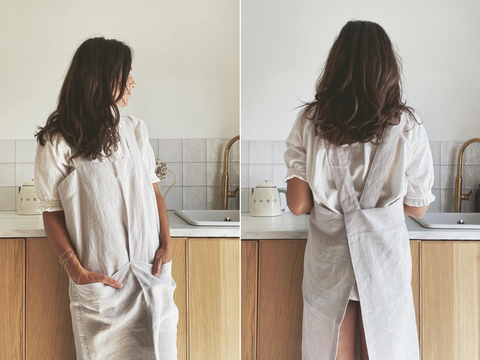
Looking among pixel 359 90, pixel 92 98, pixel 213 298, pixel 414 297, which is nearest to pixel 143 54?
pixel 92 98

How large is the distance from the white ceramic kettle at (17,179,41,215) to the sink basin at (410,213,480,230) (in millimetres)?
915

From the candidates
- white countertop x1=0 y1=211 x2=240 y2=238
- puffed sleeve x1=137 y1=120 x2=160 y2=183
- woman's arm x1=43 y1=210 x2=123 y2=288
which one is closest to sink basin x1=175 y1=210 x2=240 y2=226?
white countertop x1=0 y1=211 x2=240 y2=238

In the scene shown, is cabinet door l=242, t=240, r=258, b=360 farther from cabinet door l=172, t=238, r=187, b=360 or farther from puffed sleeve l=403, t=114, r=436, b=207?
puffed sleeve l=403, t=114, r=436, b=207

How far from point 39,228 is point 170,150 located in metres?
0.37

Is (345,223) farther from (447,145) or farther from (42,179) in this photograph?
(42,179)

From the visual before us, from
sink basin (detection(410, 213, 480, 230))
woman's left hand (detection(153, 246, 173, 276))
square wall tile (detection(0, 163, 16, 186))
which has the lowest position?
woman's left hand (detection(153, 246, 173, 276))

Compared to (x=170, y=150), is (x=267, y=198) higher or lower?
lower

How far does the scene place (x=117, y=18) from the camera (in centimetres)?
87

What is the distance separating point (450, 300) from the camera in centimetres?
87

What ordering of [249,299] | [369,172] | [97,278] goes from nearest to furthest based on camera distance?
[369,172]
[97,278]
[249,299]

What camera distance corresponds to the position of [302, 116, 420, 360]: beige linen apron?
2.42 ft

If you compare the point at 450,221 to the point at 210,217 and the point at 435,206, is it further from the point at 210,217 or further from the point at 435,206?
the point at 210,217

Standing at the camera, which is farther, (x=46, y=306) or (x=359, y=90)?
(x=46, y=306)

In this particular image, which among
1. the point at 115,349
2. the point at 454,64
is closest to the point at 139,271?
the point at 115,349
